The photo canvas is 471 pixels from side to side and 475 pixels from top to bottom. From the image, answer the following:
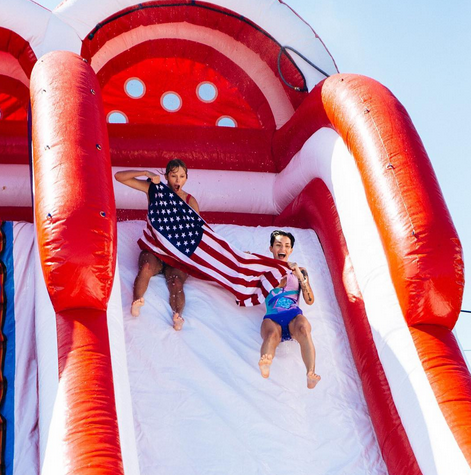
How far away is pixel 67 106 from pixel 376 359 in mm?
1502

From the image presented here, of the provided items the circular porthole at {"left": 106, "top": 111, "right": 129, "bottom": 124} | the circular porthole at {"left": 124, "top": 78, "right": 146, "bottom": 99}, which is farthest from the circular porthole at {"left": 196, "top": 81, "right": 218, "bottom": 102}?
the circular porthole at {"left": 106, "top": 111, "right": 129, "bottom": 124}

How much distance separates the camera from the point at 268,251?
10.1ft

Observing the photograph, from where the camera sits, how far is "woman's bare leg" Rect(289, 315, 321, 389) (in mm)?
2316

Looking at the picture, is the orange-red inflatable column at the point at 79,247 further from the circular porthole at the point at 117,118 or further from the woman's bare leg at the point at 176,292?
the circular porthole at the point at 117,118

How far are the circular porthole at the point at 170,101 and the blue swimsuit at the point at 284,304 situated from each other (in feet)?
5.81

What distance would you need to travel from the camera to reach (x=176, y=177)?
2943mm

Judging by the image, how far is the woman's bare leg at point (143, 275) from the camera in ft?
8.32

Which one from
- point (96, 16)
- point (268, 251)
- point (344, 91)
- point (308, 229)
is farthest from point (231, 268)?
point (96, 16)

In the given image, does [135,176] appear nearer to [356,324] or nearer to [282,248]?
[282,248]

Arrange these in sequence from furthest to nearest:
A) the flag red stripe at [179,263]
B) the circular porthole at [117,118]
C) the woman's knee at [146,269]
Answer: the circular porthole at [117,118], the flag red stripe at [179,263], the woman's knee at [146,269]

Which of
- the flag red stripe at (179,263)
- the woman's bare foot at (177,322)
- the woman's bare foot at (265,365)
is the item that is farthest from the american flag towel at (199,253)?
the woman's bare foot at (265,365)

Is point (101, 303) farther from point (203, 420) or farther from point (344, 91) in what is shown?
point (344, 91)

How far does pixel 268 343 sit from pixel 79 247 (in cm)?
79

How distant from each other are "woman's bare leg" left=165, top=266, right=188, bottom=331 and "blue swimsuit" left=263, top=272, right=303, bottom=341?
0.34 meters
